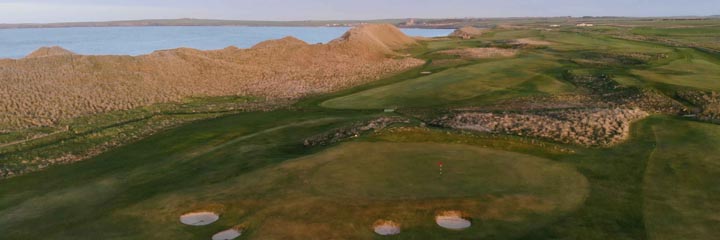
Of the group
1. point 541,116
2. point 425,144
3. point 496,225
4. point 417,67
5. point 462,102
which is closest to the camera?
point 496,225

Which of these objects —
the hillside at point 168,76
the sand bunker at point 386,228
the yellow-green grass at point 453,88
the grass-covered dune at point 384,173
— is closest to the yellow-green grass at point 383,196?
the grass-covered dune at point 384,173

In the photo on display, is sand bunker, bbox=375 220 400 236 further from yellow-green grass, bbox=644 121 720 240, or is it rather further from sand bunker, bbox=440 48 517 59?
sand bunker, bbox=440 48 517 59

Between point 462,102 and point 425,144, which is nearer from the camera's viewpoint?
point 425,144

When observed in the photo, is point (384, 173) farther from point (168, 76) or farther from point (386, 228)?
point (168, 76)

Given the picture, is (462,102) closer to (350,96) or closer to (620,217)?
(350,96)

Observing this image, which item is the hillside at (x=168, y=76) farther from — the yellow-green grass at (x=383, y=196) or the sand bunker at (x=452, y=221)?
the sand bunker at (x=452, y=221)

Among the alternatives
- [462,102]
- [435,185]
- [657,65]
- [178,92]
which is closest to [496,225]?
[435,185]
